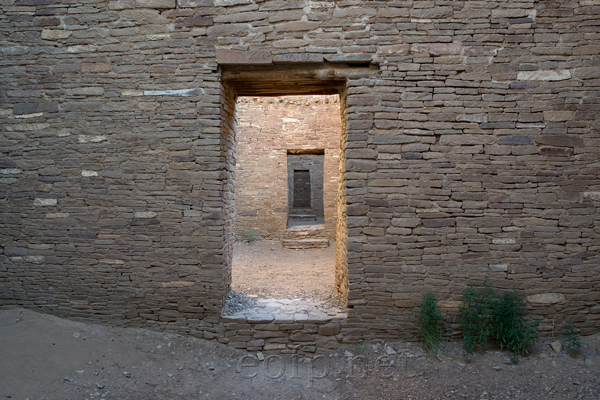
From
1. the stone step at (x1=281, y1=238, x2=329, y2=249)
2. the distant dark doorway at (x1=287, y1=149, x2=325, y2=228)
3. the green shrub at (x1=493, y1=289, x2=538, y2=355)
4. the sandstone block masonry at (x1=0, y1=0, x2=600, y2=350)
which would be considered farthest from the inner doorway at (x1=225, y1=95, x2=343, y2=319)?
the green shrub at (x1=493, y1=289, x2=538, y2=355)

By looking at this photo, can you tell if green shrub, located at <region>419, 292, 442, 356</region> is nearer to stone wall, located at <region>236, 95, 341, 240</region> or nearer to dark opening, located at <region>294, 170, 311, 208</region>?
stone wall, located at <region>236, 95, 341, 240</region>

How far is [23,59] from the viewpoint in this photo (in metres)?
4.01

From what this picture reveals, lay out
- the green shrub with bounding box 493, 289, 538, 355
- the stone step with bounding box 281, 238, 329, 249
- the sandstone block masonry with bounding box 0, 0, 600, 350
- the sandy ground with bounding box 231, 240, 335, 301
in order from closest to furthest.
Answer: the green shrub with bounding box 493, 289, 538, 355
the sandstone block masonry with bounding box 0, 0, 600, 350
the sandy ground with bounding box 231, 240, 335, 301
the stone step with bounding box 281, 238, 329, 249

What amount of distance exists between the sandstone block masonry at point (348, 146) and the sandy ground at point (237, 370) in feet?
0.71

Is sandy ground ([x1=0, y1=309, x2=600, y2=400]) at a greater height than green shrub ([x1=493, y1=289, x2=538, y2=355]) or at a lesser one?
lesser

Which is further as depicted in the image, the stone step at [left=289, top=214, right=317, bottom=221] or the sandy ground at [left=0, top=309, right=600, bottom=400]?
the stone step at [left=289, top=214, right=317, bottom=221]

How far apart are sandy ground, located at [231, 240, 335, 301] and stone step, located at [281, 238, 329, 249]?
139 mm

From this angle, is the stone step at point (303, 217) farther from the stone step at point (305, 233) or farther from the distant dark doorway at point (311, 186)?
the stone step at point (305, 233)

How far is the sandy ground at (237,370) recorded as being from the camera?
3266 mm

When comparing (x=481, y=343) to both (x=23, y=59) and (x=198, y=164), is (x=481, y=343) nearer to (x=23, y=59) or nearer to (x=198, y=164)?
(x=198, y=164)

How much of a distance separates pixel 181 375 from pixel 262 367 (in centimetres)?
80

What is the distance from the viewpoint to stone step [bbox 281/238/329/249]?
941cm

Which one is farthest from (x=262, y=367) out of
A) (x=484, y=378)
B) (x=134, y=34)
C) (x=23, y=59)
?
(x=23, y=59)

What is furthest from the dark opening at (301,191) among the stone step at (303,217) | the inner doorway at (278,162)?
the inner doorway at (278,162)
